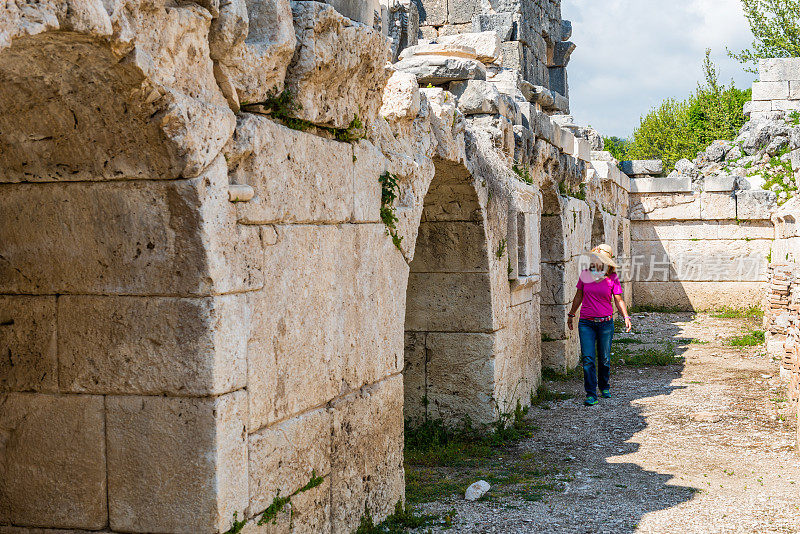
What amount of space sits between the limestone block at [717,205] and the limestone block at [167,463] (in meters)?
15.3

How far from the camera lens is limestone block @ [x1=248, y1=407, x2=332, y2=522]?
3.46 m

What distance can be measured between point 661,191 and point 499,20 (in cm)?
516

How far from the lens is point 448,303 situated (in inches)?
284

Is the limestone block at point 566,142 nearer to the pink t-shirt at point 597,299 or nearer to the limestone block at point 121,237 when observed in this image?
the pink t-shirt at point 597,299

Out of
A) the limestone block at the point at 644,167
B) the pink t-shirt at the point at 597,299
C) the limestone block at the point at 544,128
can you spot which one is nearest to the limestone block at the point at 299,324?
the pink t-shirt at the point at 597,299

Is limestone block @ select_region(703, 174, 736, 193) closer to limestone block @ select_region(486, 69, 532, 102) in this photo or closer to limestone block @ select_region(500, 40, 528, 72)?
limestone block @ select_region(500, 40, 528, 72)

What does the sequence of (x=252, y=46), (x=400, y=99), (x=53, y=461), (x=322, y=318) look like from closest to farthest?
1. (x=53, y=461)
2. (x=252, y=46)
3. (x=322, y=318)
4. (x=400, y=99)

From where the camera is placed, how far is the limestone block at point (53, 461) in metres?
3.18

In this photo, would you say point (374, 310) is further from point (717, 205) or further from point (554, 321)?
point (717, 205)

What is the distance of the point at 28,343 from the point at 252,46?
4.65 feet

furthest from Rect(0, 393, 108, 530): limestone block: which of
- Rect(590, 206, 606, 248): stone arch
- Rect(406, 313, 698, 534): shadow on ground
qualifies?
Rect(590, 206, 606, 248): stone arch

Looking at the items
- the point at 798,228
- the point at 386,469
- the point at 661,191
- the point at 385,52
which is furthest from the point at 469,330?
the point at 661,191

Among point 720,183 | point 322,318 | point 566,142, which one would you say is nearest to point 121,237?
point 322,318

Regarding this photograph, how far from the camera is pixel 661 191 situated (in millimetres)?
17297
